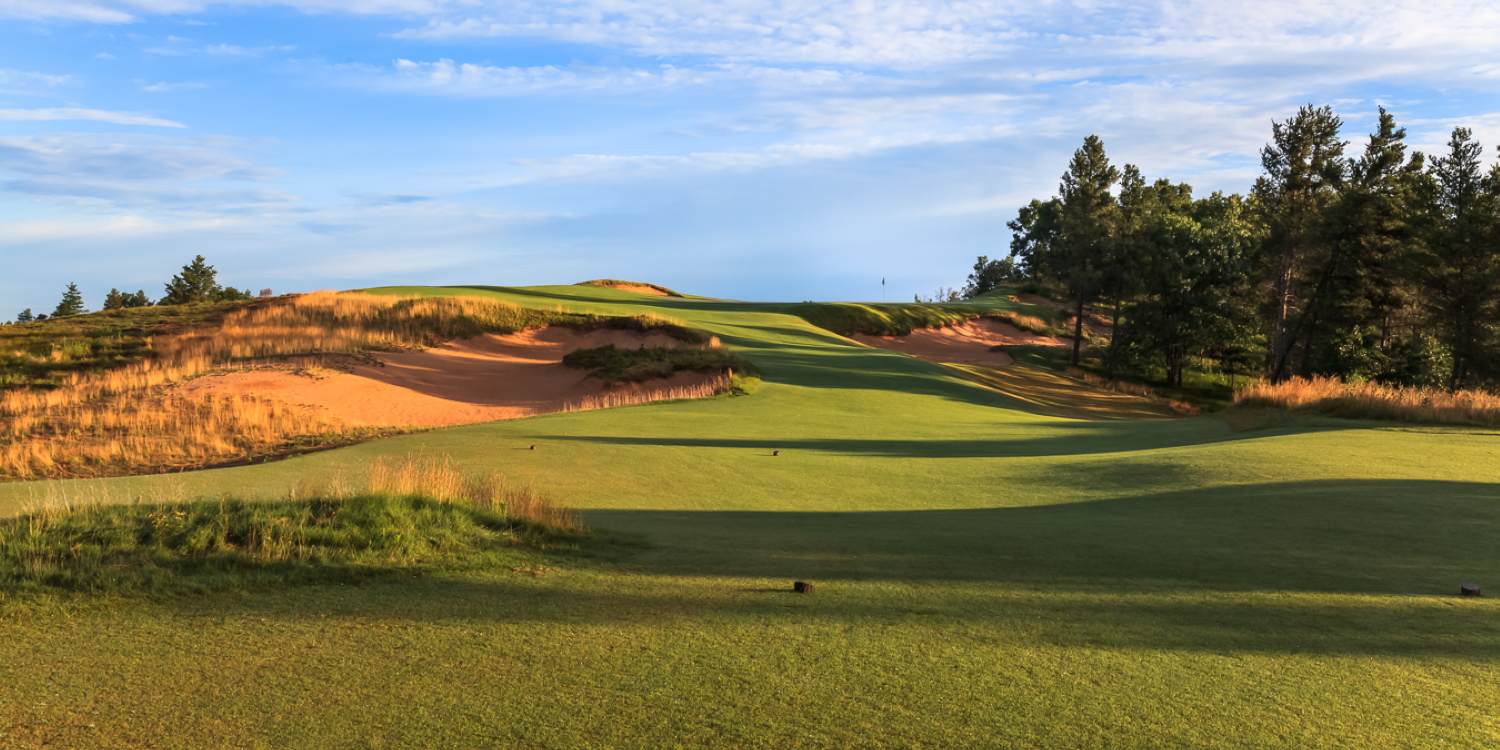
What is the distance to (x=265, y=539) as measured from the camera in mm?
6543

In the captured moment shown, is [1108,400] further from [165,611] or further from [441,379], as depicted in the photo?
[165,611]

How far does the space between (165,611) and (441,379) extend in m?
22.5

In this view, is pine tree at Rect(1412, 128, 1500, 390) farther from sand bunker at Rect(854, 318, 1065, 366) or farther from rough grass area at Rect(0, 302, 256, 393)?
rough grass area at Rect(0, 302, 256, 393)

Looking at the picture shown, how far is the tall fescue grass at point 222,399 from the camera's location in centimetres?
1762

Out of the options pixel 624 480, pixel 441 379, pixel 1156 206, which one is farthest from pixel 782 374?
pixel 1156 206

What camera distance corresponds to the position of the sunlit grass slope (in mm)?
3898

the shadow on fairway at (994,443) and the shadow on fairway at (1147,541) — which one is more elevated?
the shadow on fairway at (1147,541)

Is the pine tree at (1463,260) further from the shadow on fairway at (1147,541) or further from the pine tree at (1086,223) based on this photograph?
the shadow on fairway at (1147,541)

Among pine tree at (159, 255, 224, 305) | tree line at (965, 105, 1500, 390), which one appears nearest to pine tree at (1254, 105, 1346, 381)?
tree line at (965, 105, 1500, 390)

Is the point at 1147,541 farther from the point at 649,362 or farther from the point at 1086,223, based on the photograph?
the point at 1086,223

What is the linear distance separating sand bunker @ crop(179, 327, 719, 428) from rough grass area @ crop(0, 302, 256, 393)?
5.27 metres

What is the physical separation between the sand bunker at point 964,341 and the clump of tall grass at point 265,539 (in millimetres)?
37510

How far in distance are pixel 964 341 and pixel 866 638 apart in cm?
4800

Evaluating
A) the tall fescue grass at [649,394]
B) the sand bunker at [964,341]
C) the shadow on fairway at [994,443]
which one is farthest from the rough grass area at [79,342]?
the sand bunker at [964,341]
